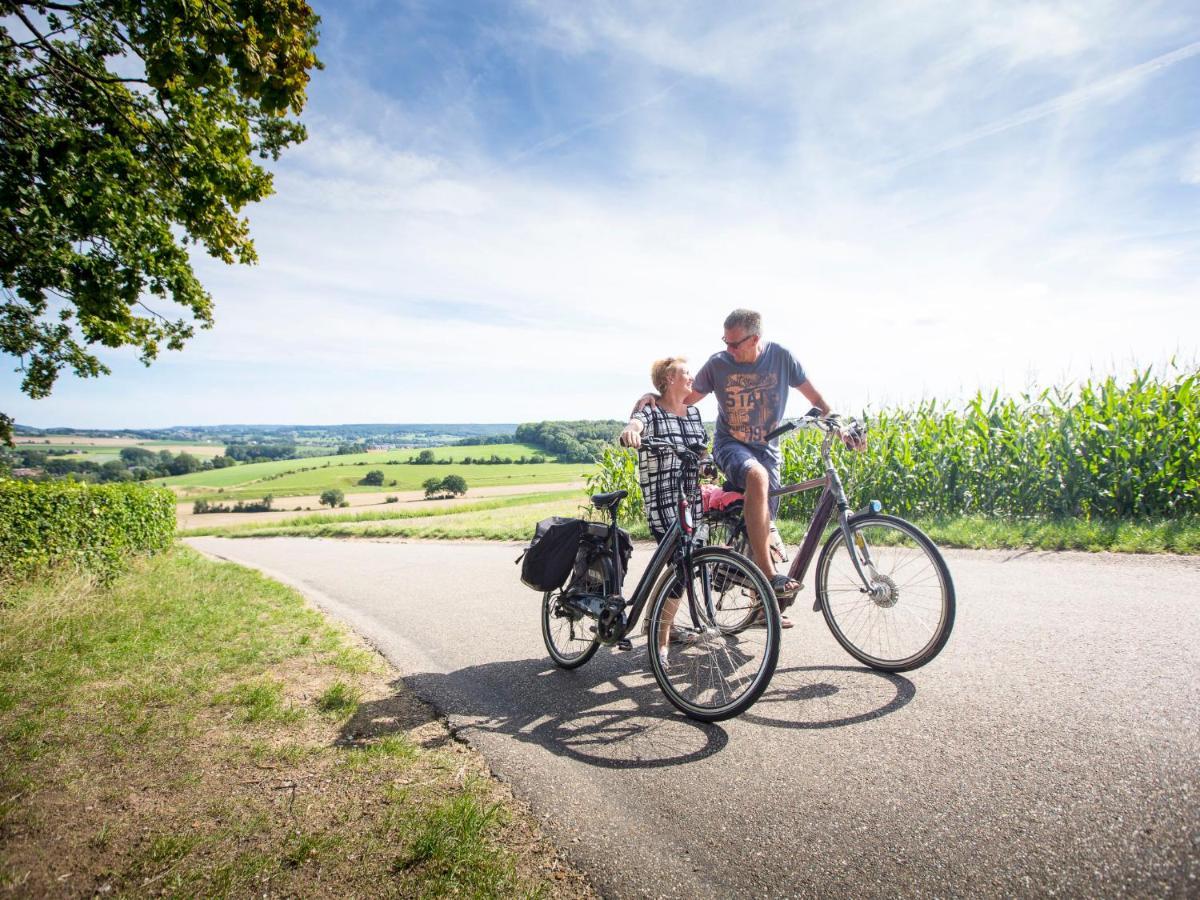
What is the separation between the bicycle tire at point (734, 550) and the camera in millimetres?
3779

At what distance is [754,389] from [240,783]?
3883 mm

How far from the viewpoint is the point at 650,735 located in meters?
3.34

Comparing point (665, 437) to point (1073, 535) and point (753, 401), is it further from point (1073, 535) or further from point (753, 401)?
point (1073, 535)

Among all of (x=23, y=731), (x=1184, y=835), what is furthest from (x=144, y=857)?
(x=1184, y=835)

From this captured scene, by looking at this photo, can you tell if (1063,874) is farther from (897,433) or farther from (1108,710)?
(897,433)

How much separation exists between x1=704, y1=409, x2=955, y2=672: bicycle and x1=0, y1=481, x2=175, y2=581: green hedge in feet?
32.6

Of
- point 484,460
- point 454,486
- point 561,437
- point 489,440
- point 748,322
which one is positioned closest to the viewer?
point 748,322

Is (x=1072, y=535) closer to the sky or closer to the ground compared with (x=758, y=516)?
closer to the ground

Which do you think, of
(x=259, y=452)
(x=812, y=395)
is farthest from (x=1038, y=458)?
(x=259, y=452)

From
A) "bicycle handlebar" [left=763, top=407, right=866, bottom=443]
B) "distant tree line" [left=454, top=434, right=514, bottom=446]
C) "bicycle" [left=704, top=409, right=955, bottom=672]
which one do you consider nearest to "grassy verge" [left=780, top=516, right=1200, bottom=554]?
"bicycle" [left=704, top=409, right=955, bottom=672]

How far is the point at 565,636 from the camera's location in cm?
455

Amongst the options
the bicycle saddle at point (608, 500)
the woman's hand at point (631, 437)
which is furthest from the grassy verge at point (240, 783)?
the woman's hand at point (631, 437)

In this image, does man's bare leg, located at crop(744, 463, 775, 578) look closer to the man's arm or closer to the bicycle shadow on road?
the bicycle shadow on road

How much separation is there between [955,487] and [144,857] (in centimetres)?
1105
